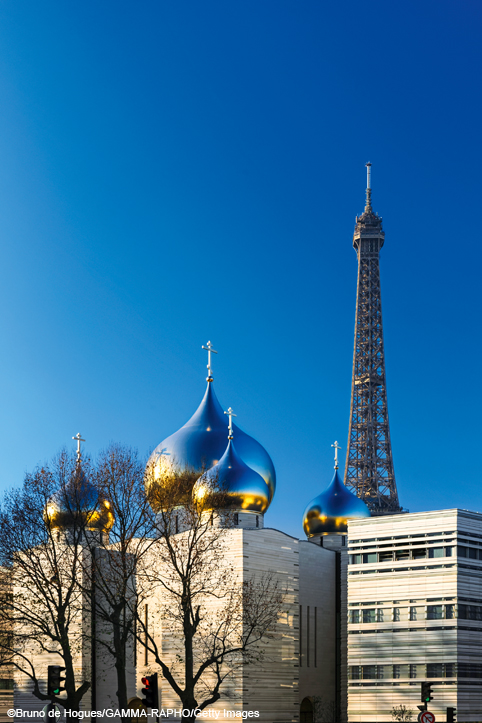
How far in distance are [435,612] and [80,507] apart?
1440 cm

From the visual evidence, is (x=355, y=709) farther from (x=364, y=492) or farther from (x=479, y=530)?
(x=364, y=492)

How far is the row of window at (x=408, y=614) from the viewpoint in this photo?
37594 millimetres

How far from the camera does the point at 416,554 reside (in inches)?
1533

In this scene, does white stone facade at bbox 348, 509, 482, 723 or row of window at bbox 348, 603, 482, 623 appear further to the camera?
row of window at bbox 348, 603, 482, 623

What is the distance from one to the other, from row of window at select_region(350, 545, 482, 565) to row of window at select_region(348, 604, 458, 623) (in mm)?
1907

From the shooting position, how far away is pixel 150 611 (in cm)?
4519

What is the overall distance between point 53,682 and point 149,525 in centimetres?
1228

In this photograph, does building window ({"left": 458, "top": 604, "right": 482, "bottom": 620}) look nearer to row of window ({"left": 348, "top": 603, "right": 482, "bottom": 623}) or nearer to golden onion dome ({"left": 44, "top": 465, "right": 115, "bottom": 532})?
row of window ({"left": 348, "top": 603, "right": 482, "bottom": 623})

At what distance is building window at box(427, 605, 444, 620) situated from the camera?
37.7 metres

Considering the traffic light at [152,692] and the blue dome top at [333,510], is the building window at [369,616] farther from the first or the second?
the traffic light at [152,692]

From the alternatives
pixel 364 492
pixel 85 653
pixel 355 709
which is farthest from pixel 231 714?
pixel 364 492

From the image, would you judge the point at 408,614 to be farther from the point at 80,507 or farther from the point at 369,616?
the point at 80,507

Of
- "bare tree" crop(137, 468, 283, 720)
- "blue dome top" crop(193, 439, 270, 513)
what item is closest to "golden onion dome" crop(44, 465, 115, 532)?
"bare tree" crop(137, 468, 283, 720)

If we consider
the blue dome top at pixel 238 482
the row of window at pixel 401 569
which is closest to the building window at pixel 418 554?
the row of window at pixel 401 569
